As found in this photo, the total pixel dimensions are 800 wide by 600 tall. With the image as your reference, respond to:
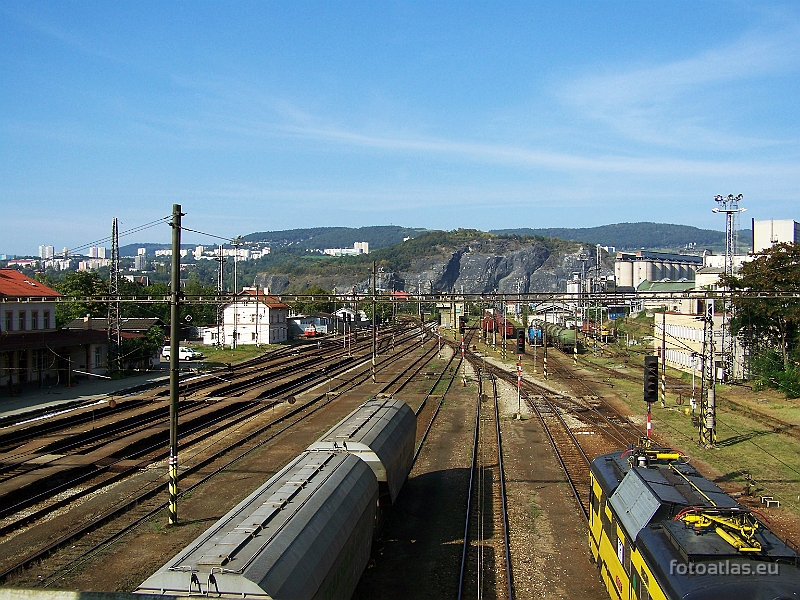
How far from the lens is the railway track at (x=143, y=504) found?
15.4 metres

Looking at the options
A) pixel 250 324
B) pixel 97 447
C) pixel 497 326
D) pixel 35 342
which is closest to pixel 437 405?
pixel 97 447

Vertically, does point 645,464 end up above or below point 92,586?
above

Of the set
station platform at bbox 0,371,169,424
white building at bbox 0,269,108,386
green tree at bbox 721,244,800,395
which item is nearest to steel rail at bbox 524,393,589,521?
green tree at bbox 721,244,800,395

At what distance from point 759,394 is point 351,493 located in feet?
124

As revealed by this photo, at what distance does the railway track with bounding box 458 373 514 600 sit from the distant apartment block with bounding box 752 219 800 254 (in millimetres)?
72107

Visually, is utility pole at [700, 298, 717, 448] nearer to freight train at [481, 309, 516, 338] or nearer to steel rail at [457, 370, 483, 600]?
steel rail at [457, 370, 483, 600]

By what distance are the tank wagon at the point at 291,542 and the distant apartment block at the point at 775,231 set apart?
3400 inches

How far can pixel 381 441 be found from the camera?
662 inches

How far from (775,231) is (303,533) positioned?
94.0m

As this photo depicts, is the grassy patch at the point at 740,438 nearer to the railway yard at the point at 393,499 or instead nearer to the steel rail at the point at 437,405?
the railway yard at the point at 393,499

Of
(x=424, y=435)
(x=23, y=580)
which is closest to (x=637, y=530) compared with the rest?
(x=23, y=580)

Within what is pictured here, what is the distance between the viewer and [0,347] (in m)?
38.7

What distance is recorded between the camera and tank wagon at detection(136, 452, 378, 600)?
8.39 metres

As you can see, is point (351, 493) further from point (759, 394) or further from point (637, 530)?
point (759, 394)
